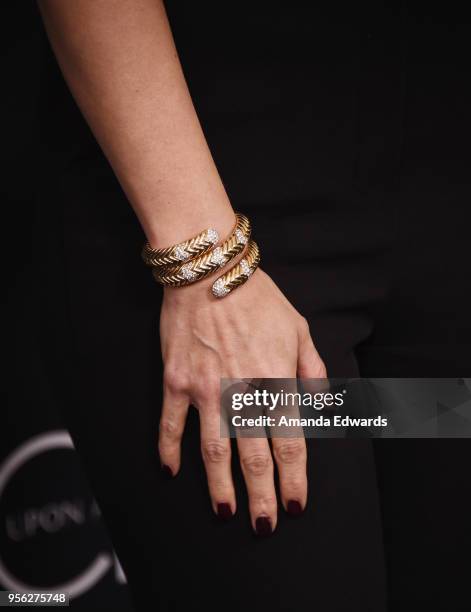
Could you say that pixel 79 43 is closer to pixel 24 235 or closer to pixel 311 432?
pixel 311 432

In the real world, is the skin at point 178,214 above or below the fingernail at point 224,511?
above

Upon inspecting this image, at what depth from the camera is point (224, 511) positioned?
68 cm

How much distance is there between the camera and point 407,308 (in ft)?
2.71

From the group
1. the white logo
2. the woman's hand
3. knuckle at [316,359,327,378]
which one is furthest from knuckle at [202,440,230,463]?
the white logo

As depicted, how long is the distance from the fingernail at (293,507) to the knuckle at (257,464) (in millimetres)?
44

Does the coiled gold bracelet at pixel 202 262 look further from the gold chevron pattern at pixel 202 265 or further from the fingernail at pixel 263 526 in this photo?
the fingernail at pixel 263 526

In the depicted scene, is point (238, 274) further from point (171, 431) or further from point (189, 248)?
point (171, 431)

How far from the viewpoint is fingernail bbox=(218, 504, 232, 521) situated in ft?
2.21

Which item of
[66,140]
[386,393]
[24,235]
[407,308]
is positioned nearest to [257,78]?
[66,140]

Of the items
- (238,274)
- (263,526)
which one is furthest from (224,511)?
(238,274)

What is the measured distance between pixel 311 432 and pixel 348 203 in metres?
0.27

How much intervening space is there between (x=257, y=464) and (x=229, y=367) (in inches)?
4.1

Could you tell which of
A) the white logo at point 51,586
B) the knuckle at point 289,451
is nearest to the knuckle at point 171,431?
the knuckle at point 289,451

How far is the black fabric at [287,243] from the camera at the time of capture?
2.26ft
